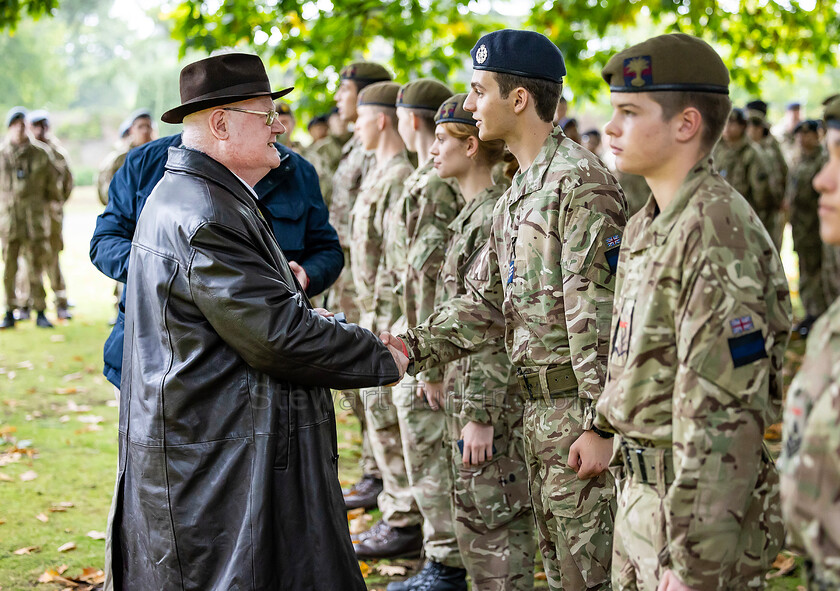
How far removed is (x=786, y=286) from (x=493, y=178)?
2.56m

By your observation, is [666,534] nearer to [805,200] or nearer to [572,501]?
[572,501]

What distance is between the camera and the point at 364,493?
6.37m

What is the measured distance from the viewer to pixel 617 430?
257 centimetres

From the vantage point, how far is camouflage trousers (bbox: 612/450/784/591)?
7.93 ft

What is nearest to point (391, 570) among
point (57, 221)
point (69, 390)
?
point (69, 390)

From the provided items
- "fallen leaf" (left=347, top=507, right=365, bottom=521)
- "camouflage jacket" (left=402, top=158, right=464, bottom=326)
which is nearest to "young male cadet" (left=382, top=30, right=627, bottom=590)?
"camouflage jacket" (left=402, top=158, right=464, bottom=326)

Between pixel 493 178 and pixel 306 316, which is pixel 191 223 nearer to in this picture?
pixel 306 316

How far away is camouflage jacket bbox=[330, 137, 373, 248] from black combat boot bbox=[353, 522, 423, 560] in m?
2.90

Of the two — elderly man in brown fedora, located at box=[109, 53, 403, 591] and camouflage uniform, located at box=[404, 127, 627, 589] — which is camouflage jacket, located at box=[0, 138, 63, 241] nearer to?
elderly man in brown fedora, located at box=[109, 53, 403, 591]

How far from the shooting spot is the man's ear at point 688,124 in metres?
2.54

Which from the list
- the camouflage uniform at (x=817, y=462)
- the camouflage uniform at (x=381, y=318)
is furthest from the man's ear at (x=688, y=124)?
the camouflage uniform at (x=381, y=318)

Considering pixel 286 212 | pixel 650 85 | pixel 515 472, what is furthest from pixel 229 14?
pixel 650 85

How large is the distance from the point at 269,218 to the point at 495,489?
156 cm

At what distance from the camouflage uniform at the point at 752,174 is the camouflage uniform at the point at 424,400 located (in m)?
8.35
